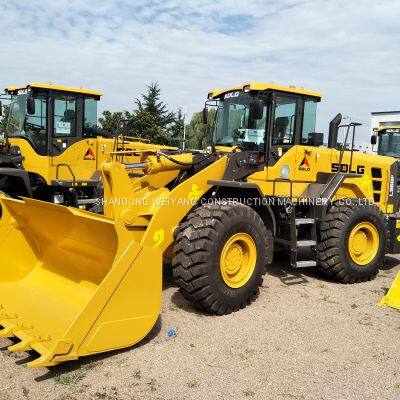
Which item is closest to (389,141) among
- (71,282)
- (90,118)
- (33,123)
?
(90,118)

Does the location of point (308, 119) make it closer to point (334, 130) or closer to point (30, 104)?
point (334, 130)

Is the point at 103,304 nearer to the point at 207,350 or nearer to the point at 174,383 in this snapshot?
the point at 174,383

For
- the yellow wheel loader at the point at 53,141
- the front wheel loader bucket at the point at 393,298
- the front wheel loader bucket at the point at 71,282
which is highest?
the yellow wheel loader at the point at 53,141

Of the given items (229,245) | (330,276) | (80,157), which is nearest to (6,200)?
(229,245)

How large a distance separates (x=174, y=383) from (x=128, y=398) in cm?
38

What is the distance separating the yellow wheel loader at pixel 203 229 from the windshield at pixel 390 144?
640 cm

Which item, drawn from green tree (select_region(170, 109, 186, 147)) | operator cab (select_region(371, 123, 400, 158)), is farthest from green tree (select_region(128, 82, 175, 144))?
operator cab (select_region(371, 123, 400, 158))

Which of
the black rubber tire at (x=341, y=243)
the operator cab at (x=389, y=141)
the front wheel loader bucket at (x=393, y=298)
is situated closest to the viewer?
the front wheel loader bucket at (x=393, y=298)

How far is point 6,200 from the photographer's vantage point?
4.80 m

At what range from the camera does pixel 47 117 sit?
31.1 feet

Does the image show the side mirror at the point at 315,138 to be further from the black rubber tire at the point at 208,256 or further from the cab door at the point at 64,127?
the cab door at the point at 64,127

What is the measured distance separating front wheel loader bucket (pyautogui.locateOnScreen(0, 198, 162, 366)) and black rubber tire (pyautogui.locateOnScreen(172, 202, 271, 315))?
0.62 meters

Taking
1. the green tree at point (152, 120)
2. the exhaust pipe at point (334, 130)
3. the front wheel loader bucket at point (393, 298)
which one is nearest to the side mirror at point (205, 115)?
the exhaust pipe at point (334, 130)

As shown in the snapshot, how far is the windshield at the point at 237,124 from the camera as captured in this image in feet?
19.5
